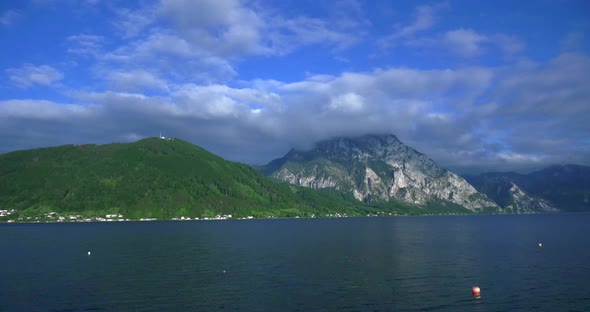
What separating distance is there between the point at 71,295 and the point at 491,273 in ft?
322

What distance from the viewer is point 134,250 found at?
160000 millimetres

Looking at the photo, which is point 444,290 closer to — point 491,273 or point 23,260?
point 491,273

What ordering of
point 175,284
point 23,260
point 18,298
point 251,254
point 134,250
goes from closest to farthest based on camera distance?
point 18,298 → point 175,284 → point 23,260 → point 251,254 → point 134,250

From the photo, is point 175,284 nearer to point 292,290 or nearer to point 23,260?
point 292,290

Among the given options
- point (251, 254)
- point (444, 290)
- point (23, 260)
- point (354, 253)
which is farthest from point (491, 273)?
point (23, 260)

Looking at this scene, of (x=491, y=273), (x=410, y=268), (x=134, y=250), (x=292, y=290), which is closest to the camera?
(x=292, y=290)

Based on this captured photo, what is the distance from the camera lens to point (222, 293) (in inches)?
3246

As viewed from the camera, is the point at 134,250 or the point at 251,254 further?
the point at 134,250

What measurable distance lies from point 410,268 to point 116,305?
7573 centimetres

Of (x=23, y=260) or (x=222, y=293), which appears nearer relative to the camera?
(x=222, y=293)

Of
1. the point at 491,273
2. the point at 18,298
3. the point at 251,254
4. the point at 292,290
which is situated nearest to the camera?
the point at 18,298

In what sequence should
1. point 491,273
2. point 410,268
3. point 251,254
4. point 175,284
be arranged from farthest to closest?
point 251,254, point 410,268, point 491,273, point 175,284

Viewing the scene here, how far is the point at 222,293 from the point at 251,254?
6427cm

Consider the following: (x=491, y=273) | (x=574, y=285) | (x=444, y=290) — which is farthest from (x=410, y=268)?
(x=574, y=285)
